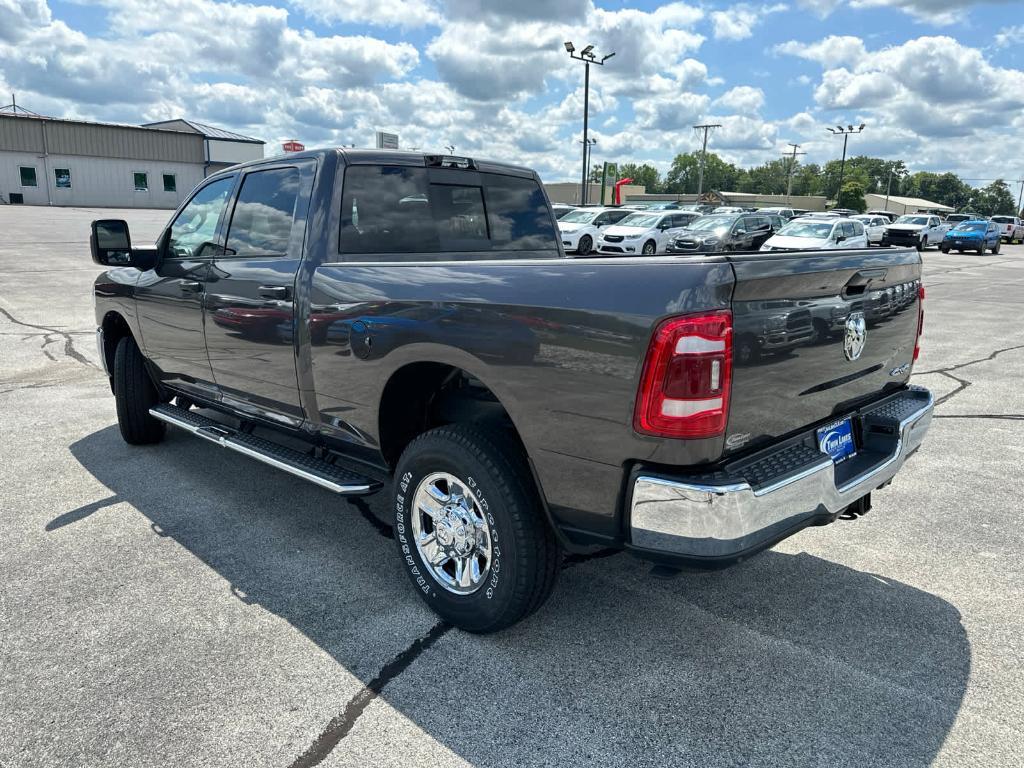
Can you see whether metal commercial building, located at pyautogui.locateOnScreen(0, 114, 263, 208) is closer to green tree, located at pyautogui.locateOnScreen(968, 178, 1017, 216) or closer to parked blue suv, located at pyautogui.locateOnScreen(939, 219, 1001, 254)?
parked blue suv, located at pyautogui.locateOnScreen(939, 219, 1001, 254)

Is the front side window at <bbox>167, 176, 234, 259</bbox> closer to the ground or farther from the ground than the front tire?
farther from the ground

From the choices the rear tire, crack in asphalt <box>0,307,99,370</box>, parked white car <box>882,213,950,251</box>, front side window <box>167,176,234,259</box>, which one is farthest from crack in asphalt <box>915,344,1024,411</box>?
parked white car <box>882,213,950,251</box>

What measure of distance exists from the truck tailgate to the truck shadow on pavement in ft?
3.01

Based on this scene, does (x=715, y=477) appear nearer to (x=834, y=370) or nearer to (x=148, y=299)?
(x=834, y=370)

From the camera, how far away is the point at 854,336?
2926 mm

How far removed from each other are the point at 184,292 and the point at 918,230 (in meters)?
40.1

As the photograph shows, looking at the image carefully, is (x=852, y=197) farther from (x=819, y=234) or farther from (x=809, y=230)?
(x=819, y=234)

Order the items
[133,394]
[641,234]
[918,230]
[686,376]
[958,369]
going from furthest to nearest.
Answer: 1. [918,230]
2. [641,234]
3. [958,369]
4. [133,394]
5. [686,376]

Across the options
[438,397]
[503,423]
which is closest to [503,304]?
[503,423]

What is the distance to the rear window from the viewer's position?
3693 mm

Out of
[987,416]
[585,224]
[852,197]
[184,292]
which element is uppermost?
[852,197]

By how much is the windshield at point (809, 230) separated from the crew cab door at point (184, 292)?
69.9 ft

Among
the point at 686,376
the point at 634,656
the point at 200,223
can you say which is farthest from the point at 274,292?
the point at 634,656

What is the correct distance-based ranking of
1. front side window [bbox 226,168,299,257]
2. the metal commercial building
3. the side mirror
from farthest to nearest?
the metal commercial building → the side mirror → front side window [bbox 226,168,299,257]
